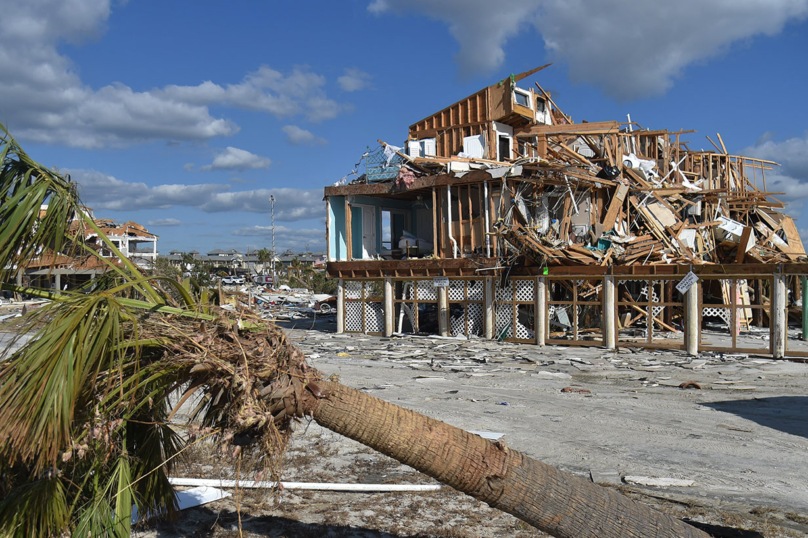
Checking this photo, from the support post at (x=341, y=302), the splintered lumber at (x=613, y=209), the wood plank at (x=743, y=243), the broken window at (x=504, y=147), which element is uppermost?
the broken window at (x=504, y=147)

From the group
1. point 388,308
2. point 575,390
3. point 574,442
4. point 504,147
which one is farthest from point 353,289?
point 574,442

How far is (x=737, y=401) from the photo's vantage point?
11680 millimetres

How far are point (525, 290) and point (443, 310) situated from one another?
11.5 feet

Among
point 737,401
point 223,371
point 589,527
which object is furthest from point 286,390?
point 737,401

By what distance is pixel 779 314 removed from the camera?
671 inches

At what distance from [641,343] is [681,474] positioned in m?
13.1

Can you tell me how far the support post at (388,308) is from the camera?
2428 cm

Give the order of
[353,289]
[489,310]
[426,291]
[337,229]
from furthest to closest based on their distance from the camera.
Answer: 1. [337,229]
2. [353,289]
3. [426,291]
4. [489,310]

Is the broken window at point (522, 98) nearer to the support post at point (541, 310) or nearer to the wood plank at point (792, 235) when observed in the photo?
the support post at point (541, 310)

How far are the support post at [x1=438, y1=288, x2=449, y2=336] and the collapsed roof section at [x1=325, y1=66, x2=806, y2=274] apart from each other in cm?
112

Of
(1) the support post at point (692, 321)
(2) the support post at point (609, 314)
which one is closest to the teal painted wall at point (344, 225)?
(2) the support post at point (609, 314)

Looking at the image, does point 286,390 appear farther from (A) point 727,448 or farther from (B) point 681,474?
(A) point 727,448

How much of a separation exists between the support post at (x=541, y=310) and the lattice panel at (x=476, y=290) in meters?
2.45

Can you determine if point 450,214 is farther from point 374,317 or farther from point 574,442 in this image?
point 574,442
